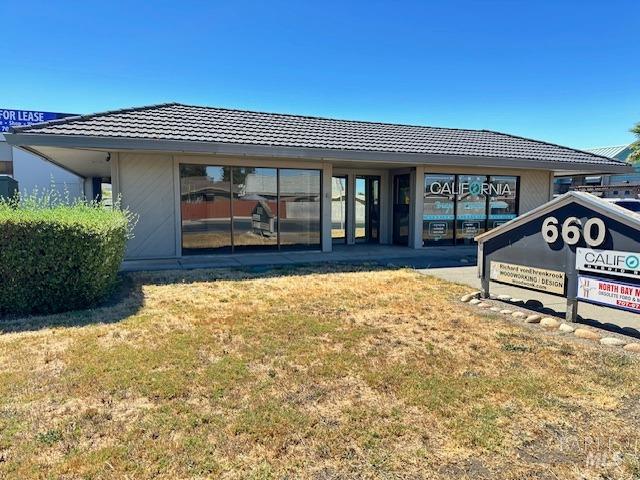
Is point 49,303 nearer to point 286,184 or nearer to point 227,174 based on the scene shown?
point 227,174

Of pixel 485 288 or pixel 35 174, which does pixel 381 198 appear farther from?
pixel 35 174

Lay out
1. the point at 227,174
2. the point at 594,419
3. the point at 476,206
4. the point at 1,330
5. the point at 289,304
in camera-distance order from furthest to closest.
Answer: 1. the point at 476,206
2. the point at 227,174
3. the point at 289,304
4. the point at 1,330
5. the point at 594,419

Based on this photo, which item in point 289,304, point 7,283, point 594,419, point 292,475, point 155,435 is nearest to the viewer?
point 292,475

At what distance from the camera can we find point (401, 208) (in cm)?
1478

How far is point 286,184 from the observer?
1241 cm

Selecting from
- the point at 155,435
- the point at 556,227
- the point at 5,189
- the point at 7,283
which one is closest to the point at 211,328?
the point at 155,435

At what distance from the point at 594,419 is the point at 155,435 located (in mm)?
3270

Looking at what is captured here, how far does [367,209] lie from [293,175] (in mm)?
4031

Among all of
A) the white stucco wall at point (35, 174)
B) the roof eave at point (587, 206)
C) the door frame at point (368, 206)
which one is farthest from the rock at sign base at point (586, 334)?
the white stucco wall at point (35, 174)

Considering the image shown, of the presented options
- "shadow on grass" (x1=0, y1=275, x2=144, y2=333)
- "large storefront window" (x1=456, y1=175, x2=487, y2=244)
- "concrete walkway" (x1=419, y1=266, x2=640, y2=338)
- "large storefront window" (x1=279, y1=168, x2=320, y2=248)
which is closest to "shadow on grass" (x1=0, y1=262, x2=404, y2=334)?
"shadow on grass" (x1=0, y1=275, x2=144, y2=333)

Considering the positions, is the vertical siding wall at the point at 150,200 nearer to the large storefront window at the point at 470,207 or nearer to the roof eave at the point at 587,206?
the roof eave at the point at 587,206

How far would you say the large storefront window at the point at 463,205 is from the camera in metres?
14.2

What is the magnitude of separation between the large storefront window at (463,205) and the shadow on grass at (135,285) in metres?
4.27

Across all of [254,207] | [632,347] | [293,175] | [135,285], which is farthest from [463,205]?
[135,285]
